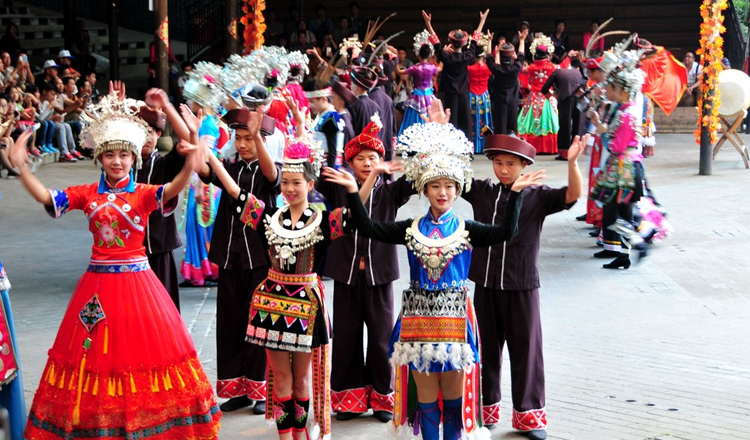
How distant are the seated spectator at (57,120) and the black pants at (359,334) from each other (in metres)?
12.4

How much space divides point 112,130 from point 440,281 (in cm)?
176

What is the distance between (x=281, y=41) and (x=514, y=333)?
1744 centimetres

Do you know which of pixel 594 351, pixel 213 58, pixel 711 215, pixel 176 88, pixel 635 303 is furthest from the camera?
pixel 213 58

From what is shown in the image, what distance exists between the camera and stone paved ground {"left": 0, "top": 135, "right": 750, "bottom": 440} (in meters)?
5.51

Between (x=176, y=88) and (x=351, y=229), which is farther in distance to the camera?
(x=176, y=88)

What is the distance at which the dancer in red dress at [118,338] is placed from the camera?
4598 mm

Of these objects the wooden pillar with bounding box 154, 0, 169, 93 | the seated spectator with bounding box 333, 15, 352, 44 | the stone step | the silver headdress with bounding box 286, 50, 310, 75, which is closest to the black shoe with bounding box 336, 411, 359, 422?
the silver headdress with bounding box 286, 50, 310, 75

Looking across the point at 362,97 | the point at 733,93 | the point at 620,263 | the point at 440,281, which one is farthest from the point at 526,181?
the point at 733,93

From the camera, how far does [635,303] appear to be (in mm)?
8008

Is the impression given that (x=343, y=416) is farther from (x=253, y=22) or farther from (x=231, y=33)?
(x=231, y=33)

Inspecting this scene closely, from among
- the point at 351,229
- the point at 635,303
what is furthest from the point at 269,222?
the point at 635,303

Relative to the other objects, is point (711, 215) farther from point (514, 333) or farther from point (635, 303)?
point (514, 333)

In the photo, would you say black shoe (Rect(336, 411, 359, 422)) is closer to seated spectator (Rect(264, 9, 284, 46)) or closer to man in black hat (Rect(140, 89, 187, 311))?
man in black hat (Rect(140, 89, 187, 311))

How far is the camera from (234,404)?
5691mm
